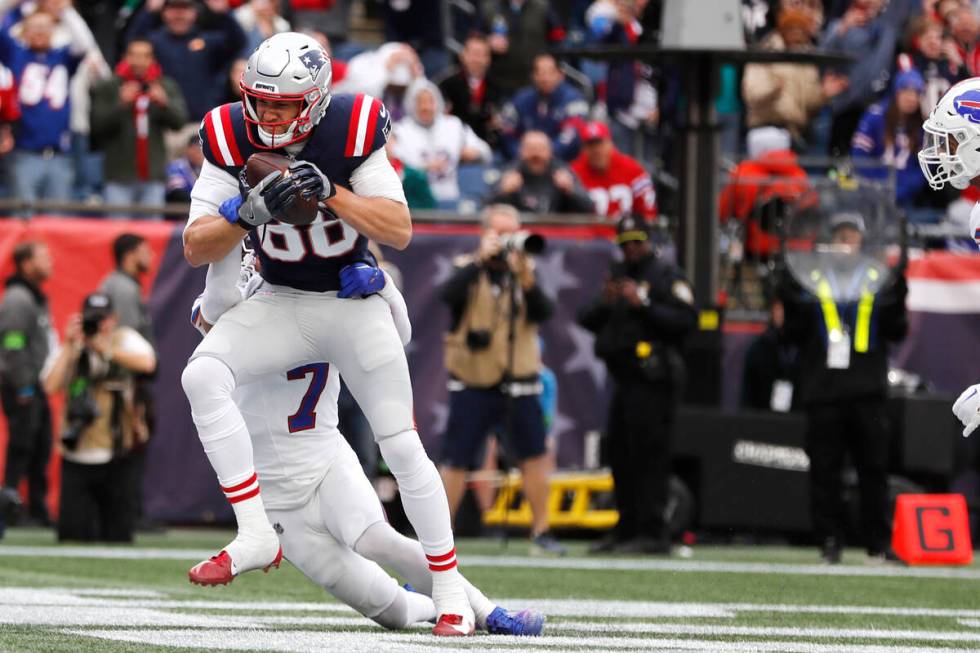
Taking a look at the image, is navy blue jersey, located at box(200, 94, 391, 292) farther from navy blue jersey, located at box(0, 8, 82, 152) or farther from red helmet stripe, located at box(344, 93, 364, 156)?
navy blue jersey, located at box(0, 8, 82, 152)

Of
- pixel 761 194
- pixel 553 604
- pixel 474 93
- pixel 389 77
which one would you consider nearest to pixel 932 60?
pixel 761 194

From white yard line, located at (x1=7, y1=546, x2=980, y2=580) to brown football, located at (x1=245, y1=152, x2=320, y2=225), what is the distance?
4299 millimetres

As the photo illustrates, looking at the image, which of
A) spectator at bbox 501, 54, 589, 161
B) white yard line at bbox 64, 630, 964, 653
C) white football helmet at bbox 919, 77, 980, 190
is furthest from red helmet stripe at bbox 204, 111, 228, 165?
spectator at bbox 501, 54, 589, 161

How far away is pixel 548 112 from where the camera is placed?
14.6m

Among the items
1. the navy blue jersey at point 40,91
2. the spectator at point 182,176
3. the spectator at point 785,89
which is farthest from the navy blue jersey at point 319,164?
the spectator at point 785,89

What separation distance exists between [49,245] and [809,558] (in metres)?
5.21

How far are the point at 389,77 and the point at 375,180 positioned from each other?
27.9 ft

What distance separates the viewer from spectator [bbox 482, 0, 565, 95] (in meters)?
15.4

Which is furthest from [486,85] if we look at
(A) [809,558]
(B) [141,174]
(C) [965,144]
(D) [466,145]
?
(C) [965,144]

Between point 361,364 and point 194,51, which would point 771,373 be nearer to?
point 194,51

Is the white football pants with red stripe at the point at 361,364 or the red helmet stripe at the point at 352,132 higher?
the red helmet stripe at the point at 352,132

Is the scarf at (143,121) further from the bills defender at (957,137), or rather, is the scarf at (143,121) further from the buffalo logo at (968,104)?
the buffalo logo at (968,104)

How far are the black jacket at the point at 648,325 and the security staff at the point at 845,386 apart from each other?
2.00 ft

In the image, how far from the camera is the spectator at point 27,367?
11.6 m
